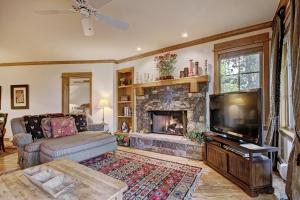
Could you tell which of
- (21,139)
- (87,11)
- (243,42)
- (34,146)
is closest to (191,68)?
(243,42)

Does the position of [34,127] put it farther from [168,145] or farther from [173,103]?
[173,103]

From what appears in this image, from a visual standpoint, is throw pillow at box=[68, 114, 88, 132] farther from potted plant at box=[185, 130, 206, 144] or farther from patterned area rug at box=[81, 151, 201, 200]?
potted plant at box=[185, 130, 206, 144]

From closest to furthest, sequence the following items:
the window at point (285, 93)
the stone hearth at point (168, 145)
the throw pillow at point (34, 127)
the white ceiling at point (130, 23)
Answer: the white ceiling at point (130, 23) → the window at point (285, 93) → the throw pillow at point (34, 127) → the stone hearth at point (168, 145)

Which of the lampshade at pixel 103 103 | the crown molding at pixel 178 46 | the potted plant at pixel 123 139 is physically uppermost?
the crown molding at pixel 178 46

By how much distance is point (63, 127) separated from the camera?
3.71m

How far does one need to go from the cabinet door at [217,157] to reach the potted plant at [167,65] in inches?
73.9

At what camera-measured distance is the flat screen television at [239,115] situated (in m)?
2.36

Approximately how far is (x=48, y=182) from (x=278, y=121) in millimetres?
3197

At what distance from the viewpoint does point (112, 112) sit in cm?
551

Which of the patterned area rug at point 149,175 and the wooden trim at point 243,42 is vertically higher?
the wooden trim at point 243,42

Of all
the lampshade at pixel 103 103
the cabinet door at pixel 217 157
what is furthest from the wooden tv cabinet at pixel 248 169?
the lampshade at pixel 103 103

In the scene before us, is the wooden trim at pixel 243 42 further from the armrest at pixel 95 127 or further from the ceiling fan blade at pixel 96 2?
the armrest at pixel 95 127

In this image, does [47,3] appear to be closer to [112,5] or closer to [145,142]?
[112,5]

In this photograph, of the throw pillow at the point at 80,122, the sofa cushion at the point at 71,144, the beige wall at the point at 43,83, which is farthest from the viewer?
the beige wall at the point at 43,83
